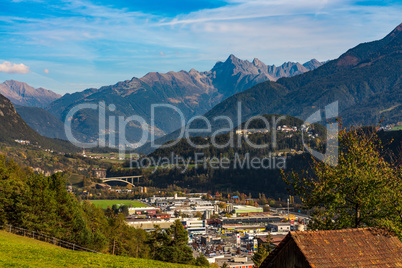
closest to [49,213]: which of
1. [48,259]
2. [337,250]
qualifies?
[48,259]

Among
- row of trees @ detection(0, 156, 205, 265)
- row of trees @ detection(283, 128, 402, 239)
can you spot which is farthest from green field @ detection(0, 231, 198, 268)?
row of trees @ detection(0, 156, 205, 265)

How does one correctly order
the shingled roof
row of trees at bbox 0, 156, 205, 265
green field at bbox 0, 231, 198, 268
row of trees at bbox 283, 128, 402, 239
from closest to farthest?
the shingled roof, row of trees at bbox 283, 128, 402, 239, green field at bbox 0, 231, 198, 268, row of trees at bbox 0, 156, 205, 265

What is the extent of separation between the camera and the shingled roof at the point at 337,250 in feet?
42.7

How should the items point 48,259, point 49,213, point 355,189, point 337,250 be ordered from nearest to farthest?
point 337,250, point 355,189, point 48,259, point 49,213

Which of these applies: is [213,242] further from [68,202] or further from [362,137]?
[362,137]

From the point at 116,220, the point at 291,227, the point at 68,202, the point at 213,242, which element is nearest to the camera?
the point at 68,202

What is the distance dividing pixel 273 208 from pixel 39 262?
17603 centimetres

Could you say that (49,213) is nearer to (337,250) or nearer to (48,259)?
(48,259)

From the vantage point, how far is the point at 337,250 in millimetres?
13289

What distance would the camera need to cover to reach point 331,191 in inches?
792

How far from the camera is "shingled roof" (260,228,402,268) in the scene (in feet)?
42.7

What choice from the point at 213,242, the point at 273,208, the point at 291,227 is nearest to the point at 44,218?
the point at 213,242

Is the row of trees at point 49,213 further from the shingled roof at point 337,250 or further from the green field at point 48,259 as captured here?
the shingled roof at point 337,250

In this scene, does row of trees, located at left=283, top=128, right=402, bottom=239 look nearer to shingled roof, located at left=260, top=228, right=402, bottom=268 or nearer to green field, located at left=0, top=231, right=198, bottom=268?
shingled roof, located at left=260, top=228, right=402, bottom=268
